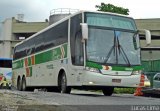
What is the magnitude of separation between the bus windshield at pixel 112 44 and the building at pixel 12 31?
190ft

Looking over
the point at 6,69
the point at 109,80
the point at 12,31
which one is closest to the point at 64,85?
the point at 109,80

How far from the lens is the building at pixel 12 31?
7669 cm

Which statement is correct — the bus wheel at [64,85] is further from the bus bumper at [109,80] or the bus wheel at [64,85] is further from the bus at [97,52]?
the bus bumper at [109,80]

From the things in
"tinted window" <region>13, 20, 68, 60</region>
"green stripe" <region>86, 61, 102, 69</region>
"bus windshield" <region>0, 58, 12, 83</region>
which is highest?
"tinted window" <region>13, 20, 68, 60</region>

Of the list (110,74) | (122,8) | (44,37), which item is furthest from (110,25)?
(122,8)

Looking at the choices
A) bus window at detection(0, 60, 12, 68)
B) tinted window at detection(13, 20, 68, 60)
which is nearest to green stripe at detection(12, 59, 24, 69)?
tinted window at detection(13, 20, 68, 60)

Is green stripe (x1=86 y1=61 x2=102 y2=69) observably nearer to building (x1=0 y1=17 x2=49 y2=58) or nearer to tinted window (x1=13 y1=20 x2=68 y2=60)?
tinted window (x1=13 y1=20 x2=68 y2=60)

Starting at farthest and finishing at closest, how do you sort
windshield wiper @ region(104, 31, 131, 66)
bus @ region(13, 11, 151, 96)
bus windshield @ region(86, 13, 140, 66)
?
windshield wiper @ region(104, 31, 131, 66) → bus windshield @ region(86, 13, 140, 66) → bus @ region(13, 11, 151, 96)

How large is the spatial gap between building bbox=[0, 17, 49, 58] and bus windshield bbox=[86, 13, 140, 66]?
57857mm

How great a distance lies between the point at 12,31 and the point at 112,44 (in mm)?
60502

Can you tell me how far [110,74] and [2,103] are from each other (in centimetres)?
845

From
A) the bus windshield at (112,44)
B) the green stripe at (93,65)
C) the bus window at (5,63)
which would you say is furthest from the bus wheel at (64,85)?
the bus window at (5,63)

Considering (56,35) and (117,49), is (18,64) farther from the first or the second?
(117,49)

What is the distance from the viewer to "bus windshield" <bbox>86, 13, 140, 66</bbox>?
18375mm
